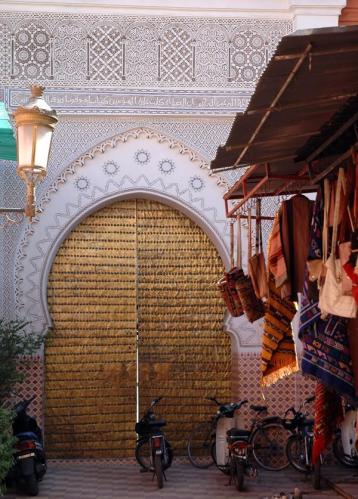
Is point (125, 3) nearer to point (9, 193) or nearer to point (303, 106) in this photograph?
point (9, 193)

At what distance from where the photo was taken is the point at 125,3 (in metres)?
9.12

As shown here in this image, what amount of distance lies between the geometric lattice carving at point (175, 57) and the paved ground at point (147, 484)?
3.95m

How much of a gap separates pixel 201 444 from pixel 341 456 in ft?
4.70

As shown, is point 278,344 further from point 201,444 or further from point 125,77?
point 125,77

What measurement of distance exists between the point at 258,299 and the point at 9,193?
12.5 ft

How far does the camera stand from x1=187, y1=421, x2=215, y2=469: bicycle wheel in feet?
30.3

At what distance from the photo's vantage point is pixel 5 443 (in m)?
6.66

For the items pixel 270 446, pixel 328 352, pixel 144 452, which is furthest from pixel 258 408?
pixel 328 352

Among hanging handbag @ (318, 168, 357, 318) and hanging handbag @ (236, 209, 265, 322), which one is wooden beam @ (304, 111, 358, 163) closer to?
hanging handbag @ (318, 168, 357, 318)

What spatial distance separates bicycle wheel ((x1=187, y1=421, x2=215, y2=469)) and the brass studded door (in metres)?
0.10

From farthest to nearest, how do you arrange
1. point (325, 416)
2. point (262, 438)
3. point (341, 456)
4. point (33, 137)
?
point (262, 438) < point (341, 456) < point (33, 137) < point (325, 416)

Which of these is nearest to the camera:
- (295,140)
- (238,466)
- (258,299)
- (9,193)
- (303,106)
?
(303,106)

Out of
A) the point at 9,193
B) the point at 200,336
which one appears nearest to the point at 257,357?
the point at 200,336

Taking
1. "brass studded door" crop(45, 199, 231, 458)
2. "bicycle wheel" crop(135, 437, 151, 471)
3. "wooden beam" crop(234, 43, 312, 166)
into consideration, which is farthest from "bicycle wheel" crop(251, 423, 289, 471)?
"wooden beam" crop(234, 43, 312, 166)
